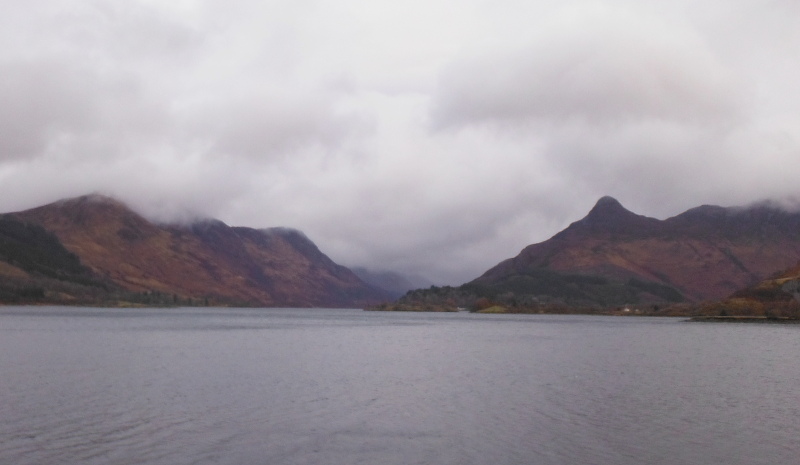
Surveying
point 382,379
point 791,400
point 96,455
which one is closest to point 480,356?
point 382,379

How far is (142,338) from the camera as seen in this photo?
11262cm

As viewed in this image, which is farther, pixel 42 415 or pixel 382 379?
pixel 382 379

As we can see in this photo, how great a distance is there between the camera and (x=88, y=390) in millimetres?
51594

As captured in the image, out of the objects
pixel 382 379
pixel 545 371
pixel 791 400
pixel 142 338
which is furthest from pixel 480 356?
pixel 142 338

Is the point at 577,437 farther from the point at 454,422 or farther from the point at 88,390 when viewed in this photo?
the point at 88,390

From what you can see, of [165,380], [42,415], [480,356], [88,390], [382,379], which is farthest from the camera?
[480,356]

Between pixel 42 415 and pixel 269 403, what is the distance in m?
14.0

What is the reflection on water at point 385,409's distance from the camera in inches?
1336

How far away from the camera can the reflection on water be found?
33.9 meters

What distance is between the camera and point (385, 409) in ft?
153

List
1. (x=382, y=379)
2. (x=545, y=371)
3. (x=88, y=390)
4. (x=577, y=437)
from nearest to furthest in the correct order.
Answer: (x=577, y=437), (x=88, y=390), (x=382, y=379), (x=545, y=371)

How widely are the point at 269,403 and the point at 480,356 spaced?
47278 millimetres

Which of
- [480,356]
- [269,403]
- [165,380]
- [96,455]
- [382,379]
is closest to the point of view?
[96,455]

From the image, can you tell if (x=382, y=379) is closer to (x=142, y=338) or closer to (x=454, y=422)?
(x=454, y=422)
